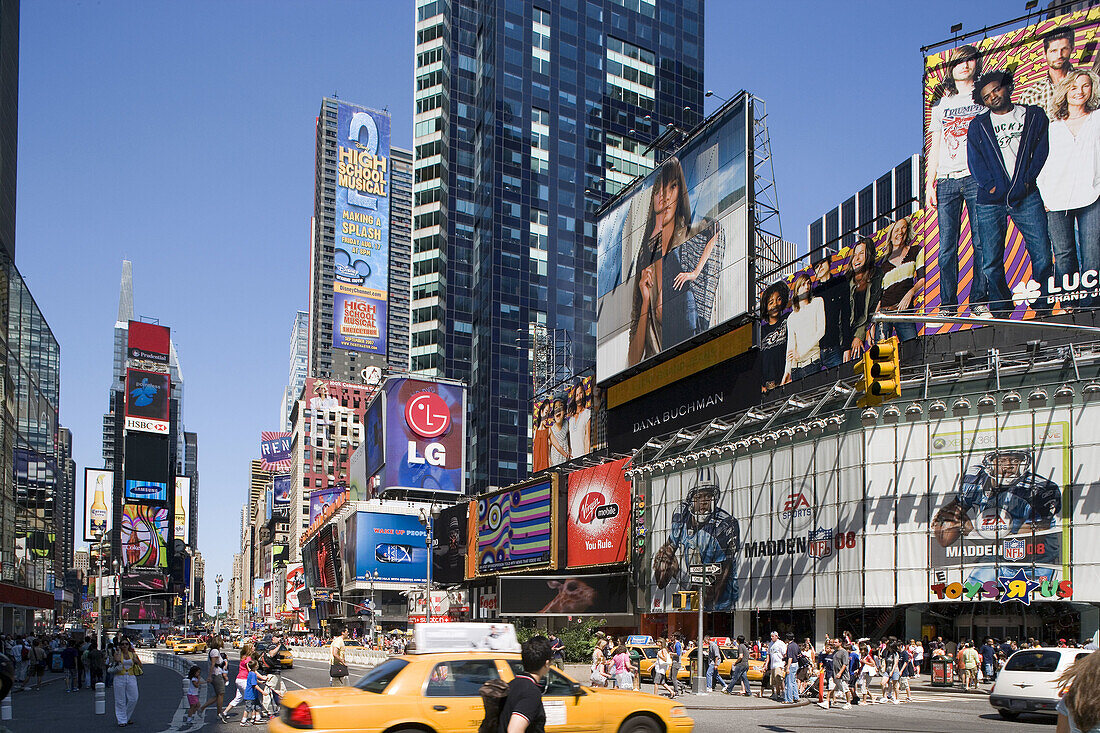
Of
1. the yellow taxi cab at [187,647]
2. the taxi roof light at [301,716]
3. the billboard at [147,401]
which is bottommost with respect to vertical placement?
the yellow taxi cab at [187,647]

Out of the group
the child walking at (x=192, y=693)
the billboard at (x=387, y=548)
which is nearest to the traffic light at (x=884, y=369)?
the child walking at (x=192, y=693)

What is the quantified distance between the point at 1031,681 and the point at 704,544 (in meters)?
30.5

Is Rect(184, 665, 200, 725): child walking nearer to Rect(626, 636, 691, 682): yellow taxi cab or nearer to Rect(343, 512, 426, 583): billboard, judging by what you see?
Rect(626, 636, 691, 682): yellow taxi cab

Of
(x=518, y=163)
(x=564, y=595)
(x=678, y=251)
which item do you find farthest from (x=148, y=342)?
(x=678, y=251)

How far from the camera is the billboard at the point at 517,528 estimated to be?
71062 mm

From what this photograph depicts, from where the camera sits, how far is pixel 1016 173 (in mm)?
43469

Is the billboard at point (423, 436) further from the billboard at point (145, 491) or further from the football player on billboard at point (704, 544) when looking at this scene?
the billboard at point (145, 491)

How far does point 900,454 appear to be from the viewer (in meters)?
40.6

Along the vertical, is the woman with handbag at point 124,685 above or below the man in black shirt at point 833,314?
below

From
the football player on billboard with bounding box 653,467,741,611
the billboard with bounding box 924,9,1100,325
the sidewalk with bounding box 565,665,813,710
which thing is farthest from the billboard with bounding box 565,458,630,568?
the sidewalk with bounding box 565,665,813,710

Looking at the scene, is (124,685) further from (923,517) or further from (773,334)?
(773,334)

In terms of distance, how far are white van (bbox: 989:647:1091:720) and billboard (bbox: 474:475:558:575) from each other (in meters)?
49.3

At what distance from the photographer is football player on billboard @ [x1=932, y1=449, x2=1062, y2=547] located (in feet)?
121

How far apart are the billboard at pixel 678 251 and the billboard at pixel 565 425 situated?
→ 252 inches
